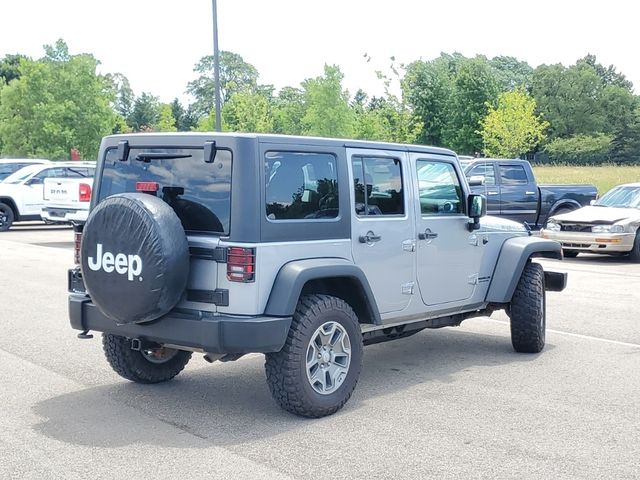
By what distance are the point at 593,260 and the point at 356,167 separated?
12599 millimetres

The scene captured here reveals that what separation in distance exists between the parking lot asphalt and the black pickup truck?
1168 cm

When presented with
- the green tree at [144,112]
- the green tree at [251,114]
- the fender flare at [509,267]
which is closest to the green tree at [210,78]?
the green tree at [144,112]

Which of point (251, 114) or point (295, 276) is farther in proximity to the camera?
point (251, 114)

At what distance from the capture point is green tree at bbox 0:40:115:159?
170 ft

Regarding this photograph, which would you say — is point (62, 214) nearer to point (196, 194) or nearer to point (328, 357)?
point (196, 194)

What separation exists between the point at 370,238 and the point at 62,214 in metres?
14.5

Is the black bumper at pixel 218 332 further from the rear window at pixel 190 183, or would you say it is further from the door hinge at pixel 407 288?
the door hinge at pixel 407 288

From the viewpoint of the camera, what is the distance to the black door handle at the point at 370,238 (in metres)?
6.53

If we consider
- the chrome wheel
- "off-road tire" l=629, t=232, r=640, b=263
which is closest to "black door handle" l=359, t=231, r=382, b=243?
the chrome wheel

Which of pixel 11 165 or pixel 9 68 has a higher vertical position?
pixel 9 68

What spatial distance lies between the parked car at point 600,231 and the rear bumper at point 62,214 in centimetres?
1001

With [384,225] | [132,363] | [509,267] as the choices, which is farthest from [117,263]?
[509,267]

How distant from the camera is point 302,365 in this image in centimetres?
586

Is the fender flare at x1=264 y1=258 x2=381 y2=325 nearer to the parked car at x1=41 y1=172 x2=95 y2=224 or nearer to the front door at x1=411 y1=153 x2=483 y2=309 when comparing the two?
the front door at x1=411 y1=153 x2=483 y2=309
